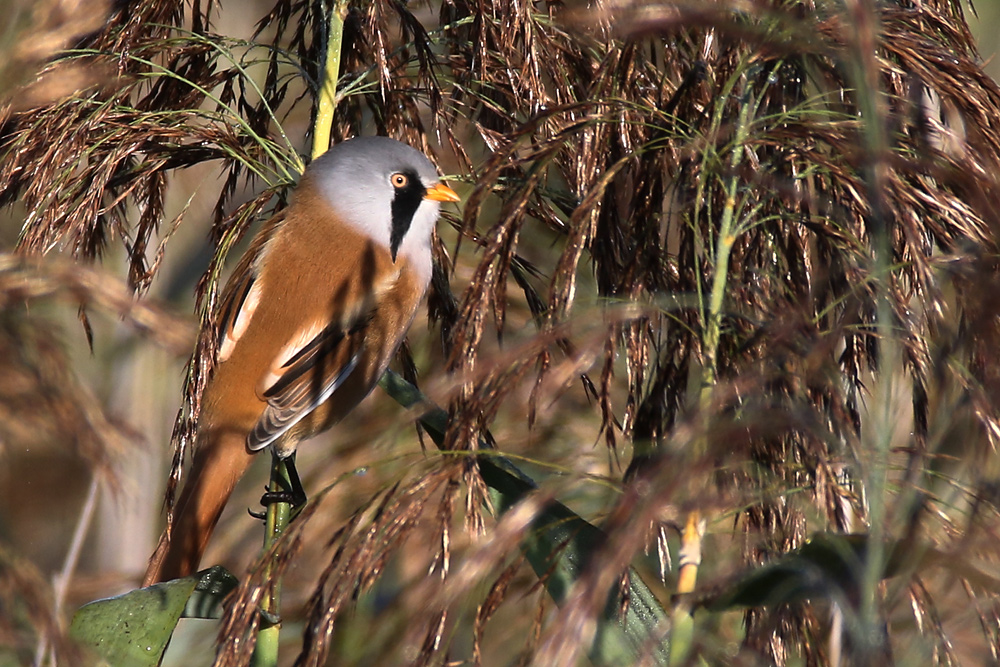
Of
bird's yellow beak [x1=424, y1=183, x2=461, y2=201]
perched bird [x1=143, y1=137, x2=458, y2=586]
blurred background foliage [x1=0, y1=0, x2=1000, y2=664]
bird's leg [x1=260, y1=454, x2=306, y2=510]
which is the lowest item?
bird's leg [x1=260, y1=454, x2=306, y2=510]

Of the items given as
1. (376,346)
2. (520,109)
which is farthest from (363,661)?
(520,109)

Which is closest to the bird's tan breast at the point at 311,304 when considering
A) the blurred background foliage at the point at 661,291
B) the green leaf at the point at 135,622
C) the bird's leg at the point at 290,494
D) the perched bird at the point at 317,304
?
the perched bird at the point at 317,304

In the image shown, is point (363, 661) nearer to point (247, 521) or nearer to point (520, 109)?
point (247, 521)

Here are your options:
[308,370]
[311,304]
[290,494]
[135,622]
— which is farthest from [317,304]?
[135,622]

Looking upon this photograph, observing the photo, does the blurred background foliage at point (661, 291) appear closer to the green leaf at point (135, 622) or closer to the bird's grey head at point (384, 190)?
the bird's grey head at point (384, 190)

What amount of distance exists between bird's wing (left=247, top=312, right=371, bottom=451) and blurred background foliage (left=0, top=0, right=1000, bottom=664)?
0.34m

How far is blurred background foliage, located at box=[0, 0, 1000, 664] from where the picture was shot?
3.98ft

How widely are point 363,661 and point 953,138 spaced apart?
2.76 m

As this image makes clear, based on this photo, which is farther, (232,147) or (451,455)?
(232,147)

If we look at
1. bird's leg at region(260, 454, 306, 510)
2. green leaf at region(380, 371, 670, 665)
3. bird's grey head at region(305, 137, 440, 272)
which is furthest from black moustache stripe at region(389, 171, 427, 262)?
green leaf at region(380, 371, 670, 665)

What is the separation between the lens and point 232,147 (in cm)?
218

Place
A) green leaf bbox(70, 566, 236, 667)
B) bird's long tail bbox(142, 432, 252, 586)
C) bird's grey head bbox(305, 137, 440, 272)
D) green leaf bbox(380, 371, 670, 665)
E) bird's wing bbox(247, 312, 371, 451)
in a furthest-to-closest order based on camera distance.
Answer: bird's wing bbox(247, 312, 371, 451) → bird's grey head bbox(305, 137, 440, 272) → bird's long tail bbox(142, 432, 252, 586) → green leaf bbox(70, 566, 236, 667) → green leaf bbox(380, 371, 670, 665)

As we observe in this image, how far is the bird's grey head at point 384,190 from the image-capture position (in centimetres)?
271

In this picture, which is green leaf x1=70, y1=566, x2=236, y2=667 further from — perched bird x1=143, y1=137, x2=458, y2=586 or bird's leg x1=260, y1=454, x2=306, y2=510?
perched bird x1=143, y1=137, x2=458, y2=586
